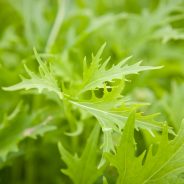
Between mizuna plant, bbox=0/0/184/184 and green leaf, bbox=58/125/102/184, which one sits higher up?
mizuna plant, bbox=0/0/184/184

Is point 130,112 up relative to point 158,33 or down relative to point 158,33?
down

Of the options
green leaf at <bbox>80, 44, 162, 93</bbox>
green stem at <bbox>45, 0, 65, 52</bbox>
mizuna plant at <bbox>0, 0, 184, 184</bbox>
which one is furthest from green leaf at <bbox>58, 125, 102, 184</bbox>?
green stem at <bbox>45, 0, 65, 52</bbox>

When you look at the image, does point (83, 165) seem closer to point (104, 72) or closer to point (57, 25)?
point (104, 72)

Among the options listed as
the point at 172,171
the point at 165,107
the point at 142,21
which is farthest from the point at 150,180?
the point at 142,21

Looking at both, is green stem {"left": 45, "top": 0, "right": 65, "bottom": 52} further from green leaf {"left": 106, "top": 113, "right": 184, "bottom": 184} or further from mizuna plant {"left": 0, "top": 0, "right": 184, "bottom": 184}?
green leaf {"left": 106, "top": 113, "right": 184, "bottom": 184}

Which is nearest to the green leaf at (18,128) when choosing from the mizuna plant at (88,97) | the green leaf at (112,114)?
the mizuna plant at (88,97)

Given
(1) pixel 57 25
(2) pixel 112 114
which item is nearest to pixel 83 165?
(2) pixel 112 114

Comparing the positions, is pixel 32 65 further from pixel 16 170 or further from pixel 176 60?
pixel 176 60
